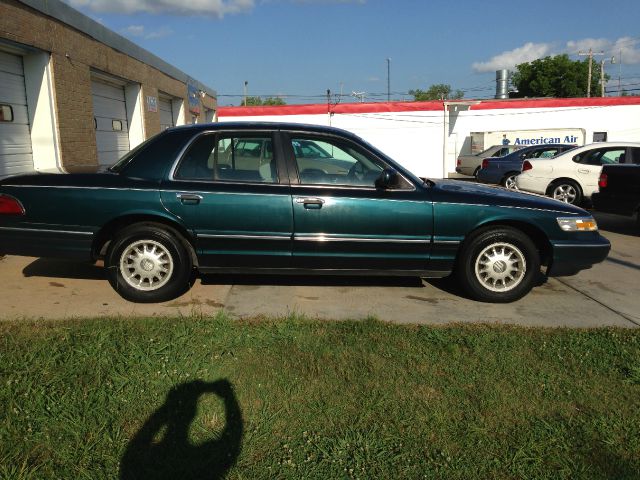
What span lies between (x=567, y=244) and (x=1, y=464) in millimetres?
4682

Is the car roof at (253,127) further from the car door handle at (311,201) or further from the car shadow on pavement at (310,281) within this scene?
the car shadow on pavement at (310,281)

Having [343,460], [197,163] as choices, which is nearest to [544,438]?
[343,460]

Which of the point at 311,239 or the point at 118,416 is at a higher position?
the point at 311,239

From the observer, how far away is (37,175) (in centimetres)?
487

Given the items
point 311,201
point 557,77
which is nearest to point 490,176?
point 311,201

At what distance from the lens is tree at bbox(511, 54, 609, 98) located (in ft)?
190

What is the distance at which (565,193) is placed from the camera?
11.8 m

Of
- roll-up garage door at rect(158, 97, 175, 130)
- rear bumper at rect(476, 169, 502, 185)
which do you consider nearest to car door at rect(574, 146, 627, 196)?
rear bumper at rect(476, 169, 502, 185)

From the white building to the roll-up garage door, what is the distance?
7033 millimetres

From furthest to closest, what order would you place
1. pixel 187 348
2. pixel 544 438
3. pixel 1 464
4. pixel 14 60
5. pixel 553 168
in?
1. pixel 553 168
2. pixel 14 60
3. pixel 187 348
4. pixel 544 438
5. pixel 1 464

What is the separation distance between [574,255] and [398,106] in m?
22.3

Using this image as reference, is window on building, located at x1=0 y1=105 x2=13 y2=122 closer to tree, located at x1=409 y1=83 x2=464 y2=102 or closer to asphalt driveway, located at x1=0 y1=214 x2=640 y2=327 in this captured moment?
asphalt driveway, located at x1=0 y1=214 x2=640 y2=327

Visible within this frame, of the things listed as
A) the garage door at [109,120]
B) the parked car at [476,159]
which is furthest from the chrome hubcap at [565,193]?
the garage door at [109,120]

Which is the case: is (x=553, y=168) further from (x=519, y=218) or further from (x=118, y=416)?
(x=118, y=416)
